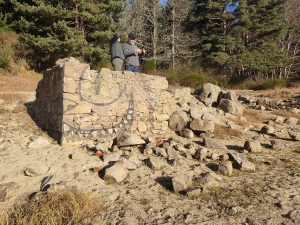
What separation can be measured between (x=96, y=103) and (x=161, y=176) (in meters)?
2.05

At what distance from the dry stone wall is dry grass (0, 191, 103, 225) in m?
1.81

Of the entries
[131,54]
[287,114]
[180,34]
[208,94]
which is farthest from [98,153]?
[180,34]

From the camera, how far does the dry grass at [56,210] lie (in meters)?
2.48

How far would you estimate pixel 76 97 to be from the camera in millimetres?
4660

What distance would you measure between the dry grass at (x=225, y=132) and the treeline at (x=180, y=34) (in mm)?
8986

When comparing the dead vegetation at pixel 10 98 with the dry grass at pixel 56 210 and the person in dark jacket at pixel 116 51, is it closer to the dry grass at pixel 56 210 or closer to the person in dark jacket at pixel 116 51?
the person in dark jacket at pixel 116 51

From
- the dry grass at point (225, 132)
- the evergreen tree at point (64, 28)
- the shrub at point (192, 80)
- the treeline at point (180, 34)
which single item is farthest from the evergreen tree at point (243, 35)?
the dry grass at point (225, 132)

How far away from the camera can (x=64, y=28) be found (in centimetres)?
1284

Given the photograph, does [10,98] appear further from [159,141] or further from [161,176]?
[161,176]

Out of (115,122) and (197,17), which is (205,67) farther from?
(115,122)

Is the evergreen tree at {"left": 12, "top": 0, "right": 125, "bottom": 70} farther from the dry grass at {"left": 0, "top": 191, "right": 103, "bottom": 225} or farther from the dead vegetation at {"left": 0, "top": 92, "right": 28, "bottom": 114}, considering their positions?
the dry grass at {"left": 0, "top": 191, "right": 103, "bottom": 225}

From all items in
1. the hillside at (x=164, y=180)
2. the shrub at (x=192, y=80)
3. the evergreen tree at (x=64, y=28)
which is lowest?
the hillside at (x=164, y=180)

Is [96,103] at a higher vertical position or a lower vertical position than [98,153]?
higher

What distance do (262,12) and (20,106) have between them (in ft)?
65.2
